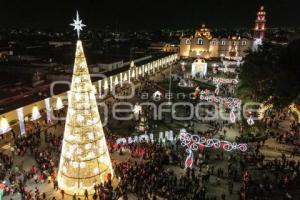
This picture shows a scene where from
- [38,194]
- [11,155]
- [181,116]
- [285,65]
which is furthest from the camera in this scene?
[181,116]

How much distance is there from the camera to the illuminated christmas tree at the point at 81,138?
1717 cm

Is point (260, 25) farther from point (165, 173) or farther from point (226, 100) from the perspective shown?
point (165, 173)

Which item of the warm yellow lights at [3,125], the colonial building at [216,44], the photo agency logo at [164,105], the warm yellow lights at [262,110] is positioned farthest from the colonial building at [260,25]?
the warm yellow lights at [3,125]

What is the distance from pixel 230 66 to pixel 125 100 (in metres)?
34.1

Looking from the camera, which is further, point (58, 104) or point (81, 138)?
point (58, 104)

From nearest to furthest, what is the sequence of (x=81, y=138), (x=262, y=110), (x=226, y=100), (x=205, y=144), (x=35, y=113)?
(x=81, y=138), (x=205, y=144), (x=35, y=113), (x=262, y=110), (x=226, y=100)

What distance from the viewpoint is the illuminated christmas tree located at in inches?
676

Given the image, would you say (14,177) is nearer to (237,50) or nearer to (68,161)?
(68,161)

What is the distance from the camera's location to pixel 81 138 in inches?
682

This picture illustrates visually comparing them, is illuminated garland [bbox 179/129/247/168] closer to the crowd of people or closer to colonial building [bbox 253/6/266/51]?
the crowd of people

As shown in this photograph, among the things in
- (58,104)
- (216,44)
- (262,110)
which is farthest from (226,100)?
A: (216,44)

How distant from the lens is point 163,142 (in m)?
25.9

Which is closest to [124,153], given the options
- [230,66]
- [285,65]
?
[285,65]

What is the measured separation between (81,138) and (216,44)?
230ft
